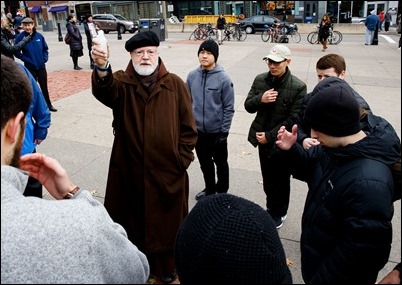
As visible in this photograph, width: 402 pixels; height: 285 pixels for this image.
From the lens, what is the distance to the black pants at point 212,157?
12.9 ft

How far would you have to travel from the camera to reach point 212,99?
3.79 m

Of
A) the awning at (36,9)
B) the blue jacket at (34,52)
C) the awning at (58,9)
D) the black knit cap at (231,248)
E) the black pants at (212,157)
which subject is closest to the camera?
the black knit cap at (231,248)

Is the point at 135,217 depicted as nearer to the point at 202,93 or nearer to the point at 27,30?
the point at 202,93

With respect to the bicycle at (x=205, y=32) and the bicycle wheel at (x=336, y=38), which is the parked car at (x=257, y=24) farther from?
the bicycle wheel at (x=336, y=38)

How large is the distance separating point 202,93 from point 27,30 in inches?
195

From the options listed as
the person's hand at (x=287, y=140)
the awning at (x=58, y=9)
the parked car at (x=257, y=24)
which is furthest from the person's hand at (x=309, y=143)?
the awning at (x=58, y=9)

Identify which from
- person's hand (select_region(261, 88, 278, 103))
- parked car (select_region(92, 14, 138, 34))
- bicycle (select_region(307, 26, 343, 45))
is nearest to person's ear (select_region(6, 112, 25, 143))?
person's hand (select_region(261, 88, 278, 103))

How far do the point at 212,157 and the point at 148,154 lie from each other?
1505mm

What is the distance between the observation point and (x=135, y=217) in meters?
2.97

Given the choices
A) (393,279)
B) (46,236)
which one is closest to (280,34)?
(393,279)

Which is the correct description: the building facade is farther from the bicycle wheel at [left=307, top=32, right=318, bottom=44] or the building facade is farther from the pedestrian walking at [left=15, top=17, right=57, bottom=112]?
the pedestrian walking at [left=15, top=17, right=57, bottom=112]

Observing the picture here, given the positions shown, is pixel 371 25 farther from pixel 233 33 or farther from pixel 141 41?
pixel 141 41

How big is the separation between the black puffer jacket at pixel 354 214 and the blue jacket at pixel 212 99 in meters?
2.00

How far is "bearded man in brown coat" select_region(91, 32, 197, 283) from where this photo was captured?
2.74 metres
